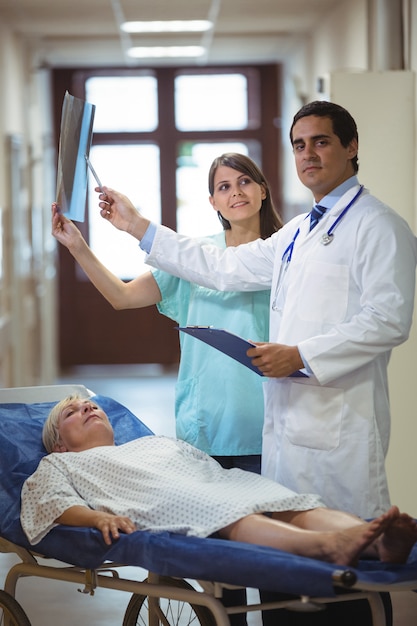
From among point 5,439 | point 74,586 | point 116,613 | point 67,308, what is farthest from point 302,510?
point 67,308

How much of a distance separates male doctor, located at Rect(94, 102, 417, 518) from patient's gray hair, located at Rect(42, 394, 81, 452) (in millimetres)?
530

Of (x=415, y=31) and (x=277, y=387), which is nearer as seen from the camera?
(x=277, y=387)

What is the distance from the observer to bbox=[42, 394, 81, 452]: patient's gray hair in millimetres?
2557

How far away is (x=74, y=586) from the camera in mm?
3525

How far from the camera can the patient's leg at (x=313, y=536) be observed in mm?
A: 1835

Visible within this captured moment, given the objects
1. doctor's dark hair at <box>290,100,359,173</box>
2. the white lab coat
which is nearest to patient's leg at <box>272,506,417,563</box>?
the white lab coat

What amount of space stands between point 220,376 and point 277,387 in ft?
1.15

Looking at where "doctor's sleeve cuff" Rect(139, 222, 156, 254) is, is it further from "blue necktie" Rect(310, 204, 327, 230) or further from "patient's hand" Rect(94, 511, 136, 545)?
"patient's hand" Rect(94, 511, 136, 545)

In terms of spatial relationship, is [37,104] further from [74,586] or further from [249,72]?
[74,586]

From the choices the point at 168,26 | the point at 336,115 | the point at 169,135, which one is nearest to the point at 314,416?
the point at 336,115

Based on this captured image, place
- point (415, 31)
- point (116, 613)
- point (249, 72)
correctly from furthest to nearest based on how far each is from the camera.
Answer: point (249, 72) < point (415, 31) < point (116, 613)

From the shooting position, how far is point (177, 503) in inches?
83.9

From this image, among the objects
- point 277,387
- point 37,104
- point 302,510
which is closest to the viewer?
point 302,510

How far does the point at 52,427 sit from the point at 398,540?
1.02m
